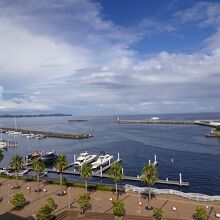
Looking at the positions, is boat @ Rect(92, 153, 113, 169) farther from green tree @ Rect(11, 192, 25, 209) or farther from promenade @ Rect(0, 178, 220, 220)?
green tree @ Rect(11, 192, 25, 209)

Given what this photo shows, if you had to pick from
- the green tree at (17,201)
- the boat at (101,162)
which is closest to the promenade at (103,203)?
the green tree at (17,201)

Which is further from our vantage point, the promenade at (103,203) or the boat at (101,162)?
the boat at (101,162)

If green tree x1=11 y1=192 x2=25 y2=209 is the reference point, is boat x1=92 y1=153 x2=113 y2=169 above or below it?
below

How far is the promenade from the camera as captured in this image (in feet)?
176

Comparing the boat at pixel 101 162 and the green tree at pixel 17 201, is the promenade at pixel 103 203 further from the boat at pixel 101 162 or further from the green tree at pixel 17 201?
the boat at pixel 101 162

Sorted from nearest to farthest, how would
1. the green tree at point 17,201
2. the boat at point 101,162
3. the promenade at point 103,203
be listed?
the promenade at point 103,203 < the green tree at point 17,201 < the boat at point 101,162

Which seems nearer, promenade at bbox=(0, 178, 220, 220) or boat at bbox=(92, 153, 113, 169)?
promenade at bbox=(0, 178, 220, 220)

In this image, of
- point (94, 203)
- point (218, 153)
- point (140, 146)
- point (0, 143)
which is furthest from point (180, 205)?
point (0, 143)

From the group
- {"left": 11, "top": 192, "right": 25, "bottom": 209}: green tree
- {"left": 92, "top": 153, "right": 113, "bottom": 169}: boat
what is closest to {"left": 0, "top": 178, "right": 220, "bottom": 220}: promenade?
{"left": 11, "top": 192, "right": 25, "bottom": 209}: green tree

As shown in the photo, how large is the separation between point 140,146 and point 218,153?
1514 inches

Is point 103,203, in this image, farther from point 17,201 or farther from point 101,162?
point 101,162

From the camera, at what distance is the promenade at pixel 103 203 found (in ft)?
176

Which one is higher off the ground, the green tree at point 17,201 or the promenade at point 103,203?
the green tree at point 17,201

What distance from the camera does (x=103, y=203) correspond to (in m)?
59.2
